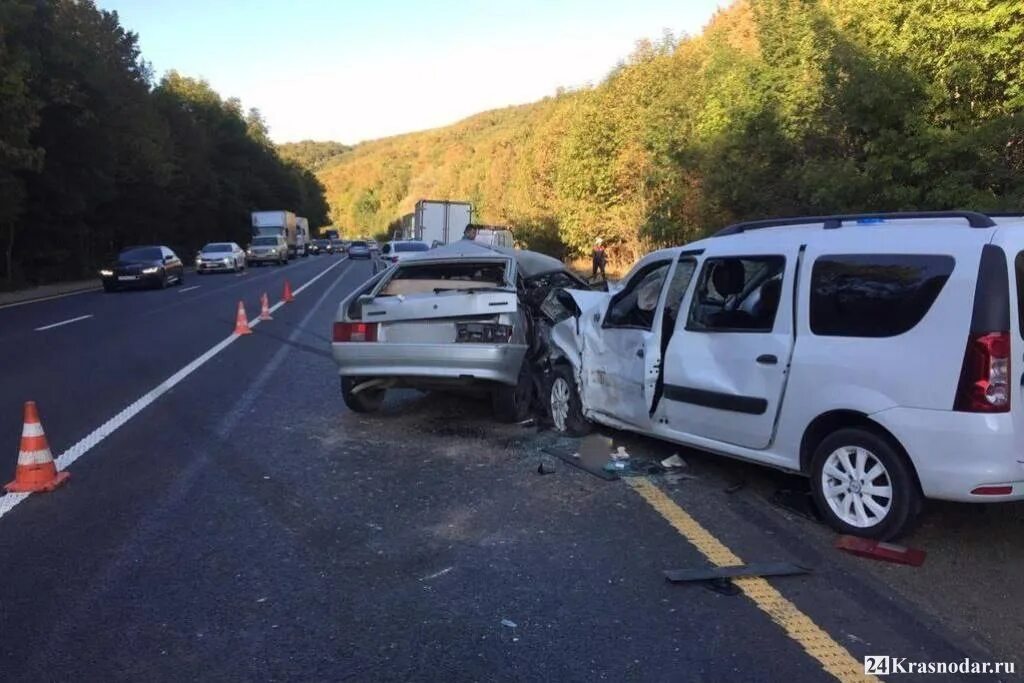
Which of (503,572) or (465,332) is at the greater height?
(465,332)

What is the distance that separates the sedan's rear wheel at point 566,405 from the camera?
24.5 feet

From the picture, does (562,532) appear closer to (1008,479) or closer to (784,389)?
(784,389)

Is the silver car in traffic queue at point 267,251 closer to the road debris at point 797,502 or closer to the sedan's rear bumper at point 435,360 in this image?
the sedan's rear bumper at point 435,360

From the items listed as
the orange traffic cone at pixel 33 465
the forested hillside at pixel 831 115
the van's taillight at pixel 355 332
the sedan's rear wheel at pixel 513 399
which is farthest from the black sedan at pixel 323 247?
the orange traffic cone at pixel 33 465

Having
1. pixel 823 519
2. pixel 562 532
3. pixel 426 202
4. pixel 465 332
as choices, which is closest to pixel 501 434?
pixel 465 332

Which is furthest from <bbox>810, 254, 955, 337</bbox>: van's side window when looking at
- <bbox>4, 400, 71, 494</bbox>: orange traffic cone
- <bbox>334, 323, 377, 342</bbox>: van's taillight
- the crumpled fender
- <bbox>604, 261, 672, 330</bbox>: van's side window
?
<bbox>4, 400, 71, 494</bbox>: orange traffic cone

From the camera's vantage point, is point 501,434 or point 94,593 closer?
point 94,593

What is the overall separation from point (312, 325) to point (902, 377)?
1349cm

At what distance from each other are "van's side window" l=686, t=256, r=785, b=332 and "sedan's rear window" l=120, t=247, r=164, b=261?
89.0ft

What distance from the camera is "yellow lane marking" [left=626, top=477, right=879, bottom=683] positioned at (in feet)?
11.7

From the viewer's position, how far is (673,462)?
256 inches

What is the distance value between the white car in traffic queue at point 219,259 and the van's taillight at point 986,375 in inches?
1572

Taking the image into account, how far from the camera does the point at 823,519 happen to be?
5.23 meters

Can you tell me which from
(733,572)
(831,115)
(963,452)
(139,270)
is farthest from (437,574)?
(139,270)
